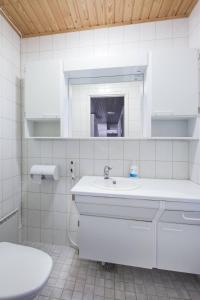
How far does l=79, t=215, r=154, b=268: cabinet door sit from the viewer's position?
3.69 feet

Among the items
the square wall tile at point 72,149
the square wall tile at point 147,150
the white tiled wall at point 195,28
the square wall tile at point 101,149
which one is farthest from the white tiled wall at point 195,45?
the square wall tile at point 72,149

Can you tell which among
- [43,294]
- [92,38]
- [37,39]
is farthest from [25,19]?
[43,294]

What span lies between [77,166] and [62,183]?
25 centimetres

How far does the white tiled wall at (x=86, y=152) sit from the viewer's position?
1.48 meters

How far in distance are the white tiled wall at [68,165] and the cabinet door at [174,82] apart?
36 centimetres

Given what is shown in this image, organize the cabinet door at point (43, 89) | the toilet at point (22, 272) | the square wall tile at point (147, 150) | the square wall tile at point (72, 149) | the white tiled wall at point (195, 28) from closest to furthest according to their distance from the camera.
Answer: the toilet at point (22, 272)
the white tiled wall at point (195, 28)
the cabinet door at point (43, 89)
the square wall tile at point (147, 150)
the square wall tile at point (72, 149)

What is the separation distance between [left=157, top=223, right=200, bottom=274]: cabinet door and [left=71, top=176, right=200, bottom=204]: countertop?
0.21 metres

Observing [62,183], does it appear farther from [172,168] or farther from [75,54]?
[75,54]

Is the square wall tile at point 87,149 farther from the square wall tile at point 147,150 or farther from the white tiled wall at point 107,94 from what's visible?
the square wall tile at point 147,150

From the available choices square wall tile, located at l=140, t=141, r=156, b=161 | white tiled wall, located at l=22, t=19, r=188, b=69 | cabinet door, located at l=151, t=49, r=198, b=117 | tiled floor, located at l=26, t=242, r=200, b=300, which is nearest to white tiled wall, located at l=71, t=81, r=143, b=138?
square wall tile, located at l=140, t=141, r=156, b=161

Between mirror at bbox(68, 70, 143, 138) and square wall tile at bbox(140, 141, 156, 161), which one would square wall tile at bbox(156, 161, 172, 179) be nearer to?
square wall tile at bbox(140, 141, 156, 161)

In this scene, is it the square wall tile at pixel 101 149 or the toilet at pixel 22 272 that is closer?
the toilet at pixel 22 272

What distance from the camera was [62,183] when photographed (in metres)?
1.66

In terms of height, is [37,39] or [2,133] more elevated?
[37,39]
